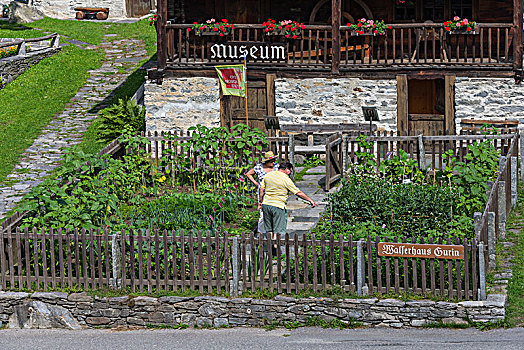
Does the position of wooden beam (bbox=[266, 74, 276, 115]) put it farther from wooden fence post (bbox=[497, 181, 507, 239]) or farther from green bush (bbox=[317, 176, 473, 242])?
wooden fence post (bbox=[497, 181, 507, 239])

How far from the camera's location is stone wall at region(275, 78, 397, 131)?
63.0ft

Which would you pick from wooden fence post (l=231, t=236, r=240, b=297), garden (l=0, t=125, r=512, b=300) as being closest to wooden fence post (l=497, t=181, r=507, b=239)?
garden (l=0, t=125, r=512, b=300)

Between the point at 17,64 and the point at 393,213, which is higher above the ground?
the point at 17,64

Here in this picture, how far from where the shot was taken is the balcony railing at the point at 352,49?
18.8 meters

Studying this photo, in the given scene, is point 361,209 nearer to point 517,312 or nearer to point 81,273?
point 517,312

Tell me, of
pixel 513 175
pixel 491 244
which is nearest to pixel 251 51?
pixel 513 175

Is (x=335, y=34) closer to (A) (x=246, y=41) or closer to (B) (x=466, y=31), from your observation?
(A) (x=246, y=41)

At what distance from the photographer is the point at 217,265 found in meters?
10.4

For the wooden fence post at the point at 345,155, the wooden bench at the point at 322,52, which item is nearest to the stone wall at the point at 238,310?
the wooden fence post at the point at 345,155

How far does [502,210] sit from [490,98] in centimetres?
670

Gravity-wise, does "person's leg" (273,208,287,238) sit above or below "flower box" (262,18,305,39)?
below

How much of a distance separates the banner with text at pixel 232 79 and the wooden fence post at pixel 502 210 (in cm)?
741

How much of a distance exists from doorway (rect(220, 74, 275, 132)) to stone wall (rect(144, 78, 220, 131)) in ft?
0.75

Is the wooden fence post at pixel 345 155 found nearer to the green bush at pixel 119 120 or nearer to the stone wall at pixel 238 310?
the green bush at pixel 119 120
